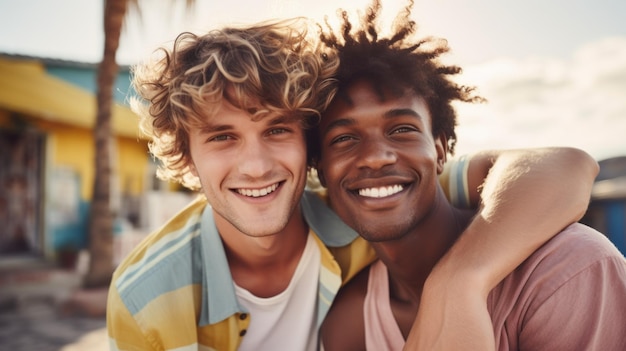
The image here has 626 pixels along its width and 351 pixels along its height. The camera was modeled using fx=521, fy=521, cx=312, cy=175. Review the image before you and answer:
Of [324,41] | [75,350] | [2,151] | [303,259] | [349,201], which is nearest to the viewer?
[349,201]

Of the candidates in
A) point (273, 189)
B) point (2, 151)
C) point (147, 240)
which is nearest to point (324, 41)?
point (273, 189)

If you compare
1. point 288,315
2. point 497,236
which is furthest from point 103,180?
point 497,236

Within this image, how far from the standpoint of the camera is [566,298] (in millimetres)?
2014

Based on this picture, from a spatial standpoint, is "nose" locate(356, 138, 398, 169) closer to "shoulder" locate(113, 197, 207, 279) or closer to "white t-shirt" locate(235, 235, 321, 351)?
"white t-shirt" locate(235, 235, 321, 351)

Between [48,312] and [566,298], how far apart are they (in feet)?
24.2

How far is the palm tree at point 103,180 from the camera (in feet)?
25.3

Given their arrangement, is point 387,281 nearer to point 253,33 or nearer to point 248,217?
point 248,217

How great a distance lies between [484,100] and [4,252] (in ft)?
34.5

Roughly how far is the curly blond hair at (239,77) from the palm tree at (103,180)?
5042 millimetres

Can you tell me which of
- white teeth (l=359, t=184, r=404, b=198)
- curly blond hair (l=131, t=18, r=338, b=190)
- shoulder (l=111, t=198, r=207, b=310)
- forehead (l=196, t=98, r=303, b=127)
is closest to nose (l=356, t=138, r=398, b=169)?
white teeth (l=359, t=184, r=404, b=198)

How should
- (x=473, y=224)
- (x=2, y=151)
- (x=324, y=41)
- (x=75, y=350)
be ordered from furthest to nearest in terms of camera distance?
(x=2, y=151) → (x=75, y=350) → (x=324, y=41) → (x=473, y=224)

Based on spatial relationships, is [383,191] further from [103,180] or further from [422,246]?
[103,180]

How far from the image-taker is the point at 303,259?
3.04 metres

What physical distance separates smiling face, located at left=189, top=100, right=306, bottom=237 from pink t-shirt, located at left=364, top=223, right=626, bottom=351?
44.1 inches
